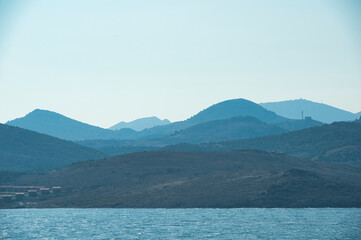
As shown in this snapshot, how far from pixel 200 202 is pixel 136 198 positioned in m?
19.7

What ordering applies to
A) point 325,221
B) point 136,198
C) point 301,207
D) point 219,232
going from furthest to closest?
point 136,198
point 301,207
point 325,221
point 219,232

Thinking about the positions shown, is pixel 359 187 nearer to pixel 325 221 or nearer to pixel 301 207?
pixel 301 207

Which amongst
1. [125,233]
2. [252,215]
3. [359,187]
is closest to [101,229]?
[125,233]

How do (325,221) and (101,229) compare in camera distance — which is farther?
(325,221)

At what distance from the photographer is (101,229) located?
126 meters

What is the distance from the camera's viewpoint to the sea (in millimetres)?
114312

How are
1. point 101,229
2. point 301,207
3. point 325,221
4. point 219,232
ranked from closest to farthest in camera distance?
point 219,232 < point 101,229 < point 325,221 < point 301,207

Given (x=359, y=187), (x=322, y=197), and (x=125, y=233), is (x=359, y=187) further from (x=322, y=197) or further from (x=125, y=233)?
(x=125, y=233)

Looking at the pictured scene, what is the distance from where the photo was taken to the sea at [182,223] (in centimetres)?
11431

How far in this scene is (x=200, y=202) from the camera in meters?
177

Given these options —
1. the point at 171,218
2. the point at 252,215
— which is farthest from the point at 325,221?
the point at 171,218

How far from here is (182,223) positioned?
438ft

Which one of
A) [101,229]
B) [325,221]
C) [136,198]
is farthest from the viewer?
[136,198]

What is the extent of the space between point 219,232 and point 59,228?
33.3 meters
